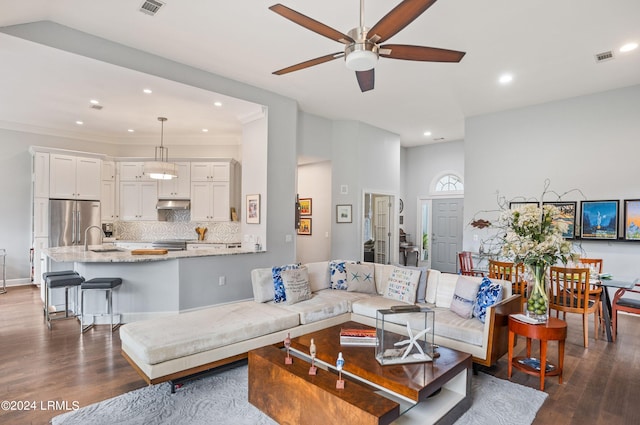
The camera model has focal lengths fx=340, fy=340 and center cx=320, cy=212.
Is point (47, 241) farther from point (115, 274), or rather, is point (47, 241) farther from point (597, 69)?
point (597, 69)

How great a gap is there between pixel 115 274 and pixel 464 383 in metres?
4.27

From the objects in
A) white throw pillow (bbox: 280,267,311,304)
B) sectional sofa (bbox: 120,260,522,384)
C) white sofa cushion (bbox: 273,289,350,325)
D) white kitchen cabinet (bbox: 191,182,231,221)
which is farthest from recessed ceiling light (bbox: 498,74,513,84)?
white kitchen cabinet (bbox: 191,182,231,221)

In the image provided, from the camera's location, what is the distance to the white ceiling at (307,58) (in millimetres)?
3320

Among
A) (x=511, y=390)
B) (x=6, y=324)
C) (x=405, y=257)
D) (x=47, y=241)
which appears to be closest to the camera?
(x=511, y=390)

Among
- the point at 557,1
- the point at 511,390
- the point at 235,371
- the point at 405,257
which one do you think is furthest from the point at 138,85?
the point at 405,257

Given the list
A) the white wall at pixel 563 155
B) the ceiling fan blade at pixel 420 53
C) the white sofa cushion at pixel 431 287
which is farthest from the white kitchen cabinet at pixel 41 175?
the white wall at pixel 563 155

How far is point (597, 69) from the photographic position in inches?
183

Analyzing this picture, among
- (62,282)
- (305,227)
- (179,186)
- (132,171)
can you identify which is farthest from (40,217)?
(305,227)

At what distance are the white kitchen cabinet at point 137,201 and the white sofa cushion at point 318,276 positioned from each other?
4.88 meters

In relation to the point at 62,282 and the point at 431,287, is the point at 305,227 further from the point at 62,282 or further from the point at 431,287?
the point at 62,282

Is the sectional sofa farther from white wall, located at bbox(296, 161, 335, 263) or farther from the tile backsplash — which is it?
the tile backsplash

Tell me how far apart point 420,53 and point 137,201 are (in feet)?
23.7

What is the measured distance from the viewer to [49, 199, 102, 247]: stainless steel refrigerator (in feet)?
22.3

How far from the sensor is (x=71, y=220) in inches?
276
